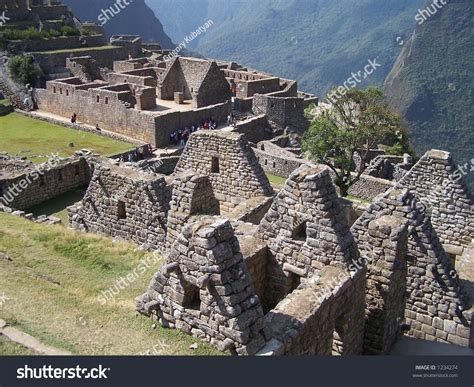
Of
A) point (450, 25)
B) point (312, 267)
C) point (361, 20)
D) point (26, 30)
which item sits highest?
point (361, 20)

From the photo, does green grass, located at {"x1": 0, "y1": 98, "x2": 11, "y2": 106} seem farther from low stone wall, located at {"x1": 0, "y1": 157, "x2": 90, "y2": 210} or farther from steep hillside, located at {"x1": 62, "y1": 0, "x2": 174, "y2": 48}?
steep hillside, located at {"x1": 62, "y1": 0, "x2": 174, "y2": 48}

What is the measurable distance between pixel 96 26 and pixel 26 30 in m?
12.9

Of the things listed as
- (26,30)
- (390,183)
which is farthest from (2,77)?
(390,183)

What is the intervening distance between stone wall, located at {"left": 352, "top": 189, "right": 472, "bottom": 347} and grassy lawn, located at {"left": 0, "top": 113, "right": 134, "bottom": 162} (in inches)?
775

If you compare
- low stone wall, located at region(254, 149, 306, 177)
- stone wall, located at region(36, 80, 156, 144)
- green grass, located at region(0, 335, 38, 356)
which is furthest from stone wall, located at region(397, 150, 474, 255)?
stone wall, located at region(36, 80, 156, 144)

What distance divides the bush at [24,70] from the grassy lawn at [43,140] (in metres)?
6.89

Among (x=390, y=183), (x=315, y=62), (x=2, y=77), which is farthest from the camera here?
(x=315, y=62)

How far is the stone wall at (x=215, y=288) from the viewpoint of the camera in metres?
5.93

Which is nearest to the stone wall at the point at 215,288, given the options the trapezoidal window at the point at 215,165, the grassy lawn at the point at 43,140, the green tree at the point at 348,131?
the trapezoidal window at the point at 215,165

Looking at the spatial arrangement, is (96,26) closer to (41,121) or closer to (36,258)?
(41,121)

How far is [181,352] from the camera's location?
6.15 m

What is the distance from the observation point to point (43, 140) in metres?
30.9

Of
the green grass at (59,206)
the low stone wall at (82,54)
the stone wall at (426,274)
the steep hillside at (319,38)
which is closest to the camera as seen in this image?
the stone wall at (426,274)

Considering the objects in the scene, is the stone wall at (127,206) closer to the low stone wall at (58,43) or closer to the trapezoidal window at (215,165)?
the trapezoidal window at (215,165)
